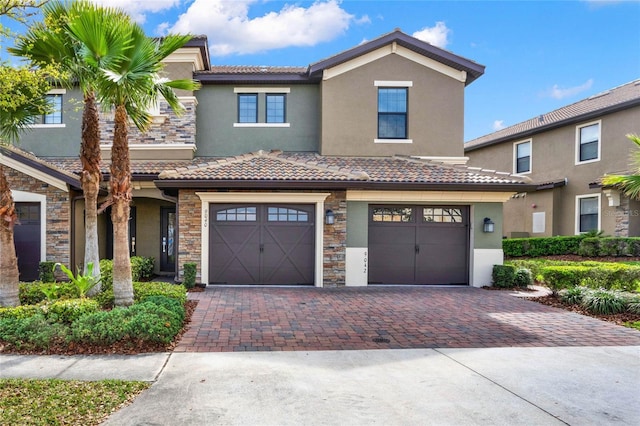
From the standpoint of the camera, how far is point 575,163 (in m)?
17.4

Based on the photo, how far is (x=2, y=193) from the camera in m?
7.33

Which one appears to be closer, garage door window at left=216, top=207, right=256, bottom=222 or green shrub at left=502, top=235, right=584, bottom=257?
garage door window at left=216, top=207, right=256, bottom=222

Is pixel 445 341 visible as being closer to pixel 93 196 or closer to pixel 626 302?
pixel 626 302

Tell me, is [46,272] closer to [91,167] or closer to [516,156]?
[91,167]

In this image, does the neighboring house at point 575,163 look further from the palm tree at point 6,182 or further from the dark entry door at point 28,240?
the dark entry door at point 28,240

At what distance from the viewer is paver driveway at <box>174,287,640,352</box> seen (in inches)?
243

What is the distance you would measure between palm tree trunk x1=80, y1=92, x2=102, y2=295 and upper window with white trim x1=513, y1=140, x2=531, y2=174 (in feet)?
64.4

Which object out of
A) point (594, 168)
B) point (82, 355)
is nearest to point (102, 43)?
point (82, 355)

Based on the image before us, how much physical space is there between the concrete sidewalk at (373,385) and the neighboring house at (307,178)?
5.98 meters

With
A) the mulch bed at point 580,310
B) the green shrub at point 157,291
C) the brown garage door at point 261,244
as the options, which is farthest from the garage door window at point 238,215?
the mulch bed at point 580,310

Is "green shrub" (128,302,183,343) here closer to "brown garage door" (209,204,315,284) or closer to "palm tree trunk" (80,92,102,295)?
"palm tree trunk" (80,92,102,295)

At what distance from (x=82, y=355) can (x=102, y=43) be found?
502 centimetres

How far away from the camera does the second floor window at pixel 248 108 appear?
14.3 m

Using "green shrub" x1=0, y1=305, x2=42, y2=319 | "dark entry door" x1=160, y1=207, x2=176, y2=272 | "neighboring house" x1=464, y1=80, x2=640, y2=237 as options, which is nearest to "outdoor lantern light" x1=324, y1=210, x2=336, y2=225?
"dark entry door" x1=160, y1=207, x2=176, y2=272
